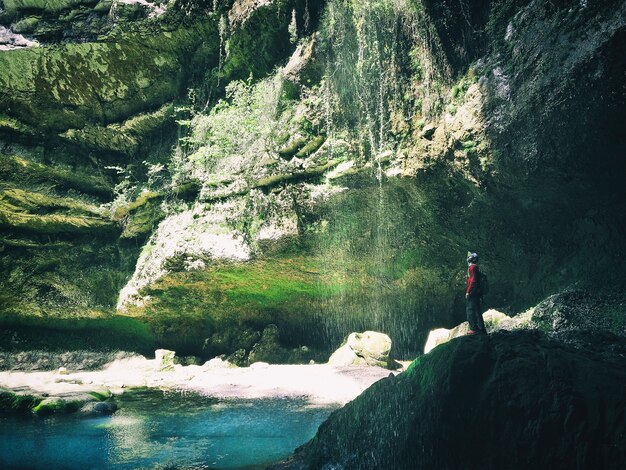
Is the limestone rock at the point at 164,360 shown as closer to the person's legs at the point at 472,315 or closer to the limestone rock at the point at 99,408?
the limestone rock at the point at 99,408

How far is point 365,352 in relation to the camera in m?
9.95

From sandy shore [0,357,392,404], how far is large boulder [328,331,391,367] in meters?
0.36

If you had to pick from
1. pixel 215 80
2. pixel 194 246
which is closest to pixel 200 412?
pixel 194 246

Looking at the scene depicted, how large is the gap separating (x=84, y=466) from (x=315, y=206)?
21.5 feet

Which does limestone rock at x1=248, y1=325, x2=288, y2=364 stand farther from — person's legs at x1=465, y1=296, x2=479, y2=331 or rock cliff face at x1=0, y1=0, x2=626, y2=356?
person's legs at x1=465, y1=296, x2=479, y2=331

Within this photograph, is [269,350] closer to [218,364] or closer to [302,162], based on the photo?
[218,364]

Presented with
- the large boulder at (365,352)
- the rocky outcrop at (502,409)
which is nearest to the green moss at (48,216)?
the large boulder at (365,352)

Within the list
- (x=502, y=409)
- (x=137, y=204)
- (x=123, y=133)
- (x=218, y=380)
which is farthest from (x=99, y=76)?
(x=502, y=409)

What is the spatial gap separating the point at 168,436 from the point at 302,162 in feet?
20.8

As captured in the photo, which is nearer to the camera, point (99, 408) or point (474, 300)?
point (474, 300)

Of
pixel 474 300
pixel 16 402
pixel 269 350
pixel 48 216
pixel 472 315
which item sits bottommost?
pixel 16 402

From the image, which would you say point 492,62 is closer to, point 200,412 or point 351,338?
point 351,338

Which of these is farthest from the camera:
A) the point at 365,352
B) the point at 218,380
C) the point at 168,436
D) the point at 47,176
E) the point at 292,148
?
the point at 47,176

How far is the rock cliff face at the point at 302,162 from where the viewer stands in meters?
6.43
